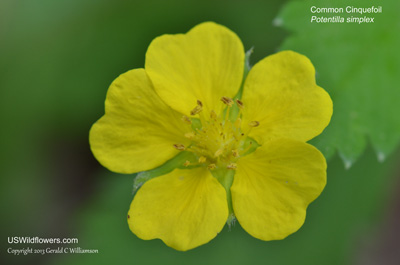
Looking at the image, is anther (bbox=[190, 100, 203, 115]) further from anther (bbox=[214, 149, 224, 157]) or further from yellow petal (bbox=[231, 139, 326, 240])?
yellow petal (bbox=[231, 139, 326, 240])

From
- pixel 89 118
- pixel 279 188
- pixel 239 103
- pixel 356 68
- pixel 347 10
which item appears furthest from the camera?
pixel 89 118

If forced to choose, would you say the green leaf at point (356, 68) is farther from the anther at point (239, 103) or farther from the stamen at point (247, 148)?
the anther at point (239, 103)

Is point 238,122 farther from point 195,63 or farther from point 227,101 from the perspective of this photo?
point 195,63

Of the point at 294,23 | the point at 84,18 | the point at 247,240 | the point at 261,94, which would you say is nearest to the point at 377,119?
the point at 294,23

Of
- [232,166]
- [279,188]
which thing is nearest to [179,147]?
[232,166]

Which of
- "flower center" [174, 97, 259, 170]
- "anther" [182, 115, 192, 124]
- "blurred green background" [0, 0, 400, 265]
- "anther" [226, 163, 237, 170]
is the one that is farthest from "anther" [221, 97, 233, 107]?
"blurred green background" [0, 0, 400, 265]

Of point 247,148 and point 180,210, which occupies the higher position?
point 247,148

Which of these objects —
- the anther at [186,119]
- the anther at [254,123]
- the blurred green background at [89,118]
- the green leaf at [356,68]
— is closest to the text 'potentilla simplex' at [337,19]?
the green leaf at [356,68]

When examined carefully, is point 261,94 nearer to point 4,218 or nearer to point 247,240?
point 247,240
